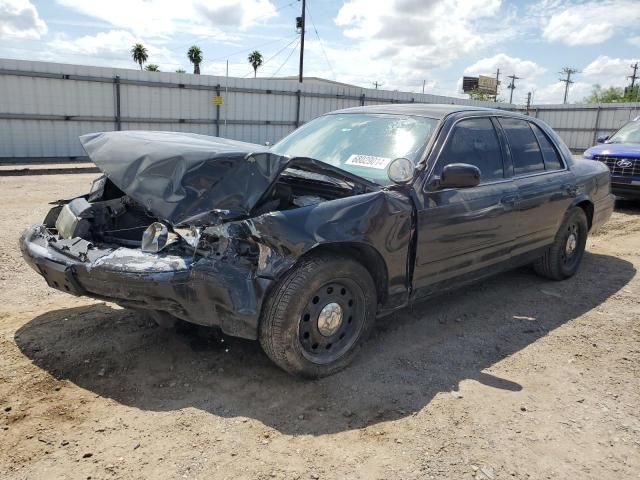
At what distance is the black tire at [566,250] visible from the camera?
5.36 metres

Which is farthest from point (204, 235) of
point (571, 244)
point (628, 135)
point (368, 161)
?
point (628, 135)

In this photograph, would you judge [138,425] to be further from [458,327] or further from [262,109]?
[262,109]

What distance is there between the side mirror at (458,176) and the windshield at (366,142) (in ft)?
0.82

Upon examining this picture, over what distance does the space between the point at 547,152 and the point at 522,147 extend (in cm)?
52

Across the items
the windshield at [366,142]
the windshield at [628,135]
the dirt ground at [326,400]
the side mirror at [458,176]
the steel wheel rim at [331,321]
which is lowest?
the dirt ground at [326,400]

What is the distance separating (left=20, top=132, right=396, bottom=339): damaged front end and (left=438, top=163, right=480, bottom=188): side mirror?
0.38 metres

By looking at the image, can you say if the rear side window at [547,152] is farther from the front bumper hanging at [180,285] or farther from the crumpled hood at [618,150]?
the crumpled hood at [618,150]

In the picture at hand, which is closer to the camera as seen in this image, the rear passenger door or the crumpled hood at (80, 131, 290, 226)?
the crumpled hood at (80, 131, 290, 226)

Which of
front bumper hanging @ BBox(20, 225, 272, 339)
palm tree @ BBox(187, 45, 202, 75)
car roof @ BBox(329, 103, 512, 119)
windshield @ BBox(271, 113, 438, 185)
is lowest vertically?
front bumper hanging @ BBox(20, 225, 272, 339)

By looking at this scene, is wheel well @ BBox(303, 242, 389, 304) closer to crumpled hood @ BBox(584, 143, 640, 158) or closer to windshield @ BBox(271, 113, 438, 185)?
windshield @ BBox(271, 113, 438, 185)

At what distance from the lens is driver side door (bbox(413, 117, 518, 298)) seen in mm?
3709

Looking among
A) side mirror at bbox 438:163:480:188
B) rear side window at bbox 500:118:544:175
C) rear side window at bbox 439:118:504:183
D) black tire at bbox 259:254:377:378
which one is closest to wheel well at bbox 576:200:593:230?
rear side window at bbox 500:118:544:175

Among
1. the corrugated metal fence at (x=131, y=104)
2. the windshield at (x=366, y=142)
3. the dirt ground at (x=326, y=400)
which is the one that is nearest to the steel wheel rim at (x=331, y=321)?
the dirt ground at (x=326, y=400)

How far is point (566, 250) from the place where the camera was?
5.54m
